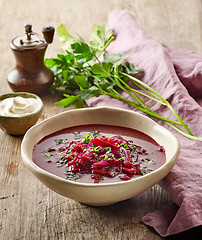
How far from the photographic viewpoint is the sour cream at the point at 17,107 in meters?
1.99

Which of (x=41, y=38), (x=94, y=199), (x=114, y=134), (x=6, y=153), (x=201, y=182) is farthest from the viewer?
(x=41, y=38)

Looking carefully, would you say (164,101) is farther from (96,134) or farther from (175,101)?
(96,134)

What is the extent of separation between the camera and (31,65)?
90.9 inches

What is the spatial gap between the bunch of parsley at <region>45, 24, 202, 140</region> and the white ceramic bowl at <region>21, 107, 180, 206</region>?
0.19 metres

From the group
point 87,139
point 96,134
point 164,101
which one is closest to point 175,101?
point 164,101

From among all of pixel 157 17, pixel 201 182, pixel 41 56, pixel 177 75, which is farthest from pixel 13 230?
pixel 157 17

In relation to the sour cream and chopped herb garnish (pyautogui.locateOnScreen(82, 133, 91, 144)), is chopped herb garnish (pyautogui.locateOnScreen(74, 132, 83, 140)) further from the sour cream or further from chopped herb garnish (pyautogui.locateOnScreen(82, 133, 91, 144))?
the sour cream

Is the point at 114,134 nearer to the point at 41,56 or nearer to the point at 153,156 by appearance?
the point at 153,156

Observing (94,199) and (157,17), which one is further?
(157,17)

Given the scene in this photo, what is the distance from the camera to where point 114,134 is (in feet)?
5.91

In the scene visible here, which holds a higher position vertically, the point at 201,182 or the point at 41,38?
the point at 41,38

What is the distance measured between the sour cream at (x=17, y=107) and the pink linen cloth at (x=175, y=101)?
37cm

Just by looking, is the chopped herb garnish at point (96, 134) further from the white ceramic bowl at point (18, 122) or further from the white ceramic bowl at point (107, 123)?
the white ceramic bowl at point (18, 122)

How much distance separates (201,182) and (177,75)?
92cm
